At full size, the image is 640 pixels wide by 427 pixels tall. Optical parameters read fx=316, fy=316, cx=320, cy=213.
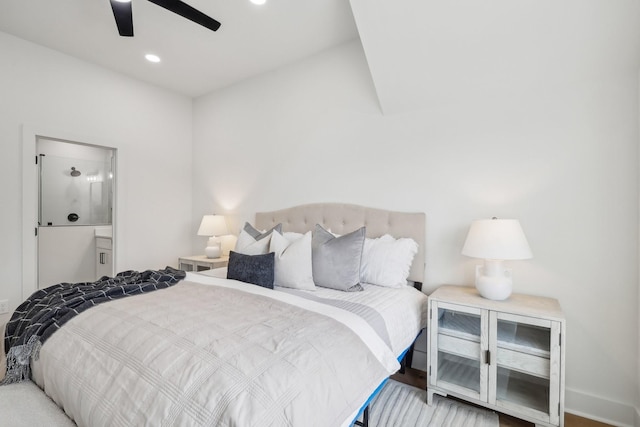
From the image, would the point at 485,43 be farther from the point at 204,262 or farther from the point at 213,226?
the point at 204,262

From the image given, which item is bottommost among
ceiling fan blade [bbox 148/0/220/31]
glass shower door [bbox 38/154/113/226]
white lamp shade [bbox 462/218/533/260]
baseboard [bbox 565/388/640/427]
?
baseboard [bbox 565/388/640/427]

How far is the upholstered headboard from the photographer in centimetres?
250

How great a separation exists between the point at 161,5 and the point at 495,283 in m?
2.69

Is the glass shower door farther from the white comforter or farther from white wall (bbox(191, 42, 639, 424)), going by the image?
the white comforter

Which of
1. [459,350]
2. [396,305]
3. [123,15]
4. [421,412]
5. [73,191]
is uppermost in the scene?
[123,15]

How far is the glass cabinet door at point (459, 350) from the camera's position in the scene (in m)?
1.88

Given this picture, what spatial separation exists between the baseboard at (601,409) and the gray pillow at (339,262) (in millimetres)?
1477

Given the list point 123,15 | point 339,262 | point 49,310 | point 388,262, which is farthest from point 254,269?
point 123,15

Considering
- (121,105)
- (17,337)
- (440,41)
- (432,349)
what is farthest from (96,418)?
(121,105)

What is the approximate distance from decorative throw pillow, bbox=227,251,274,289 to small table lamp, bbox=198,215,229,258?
1.31m

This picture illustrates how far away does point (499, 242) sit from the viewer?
1.90 m

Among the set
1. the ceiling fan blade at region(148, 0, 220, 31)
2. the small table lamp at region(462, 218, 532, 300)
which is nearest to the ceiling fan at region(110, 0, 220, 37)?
the ceiling fan blade at region(148, 0, 220, 31)

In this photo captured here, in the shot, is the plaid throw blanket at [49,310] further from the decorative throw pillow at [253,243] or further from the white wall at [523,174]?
the white wall at [523,174]

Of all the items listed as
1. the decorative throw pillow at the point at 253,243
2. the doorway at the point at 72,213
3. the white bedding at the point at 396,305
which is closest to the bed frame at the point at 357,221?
the white bedding at the point at 396,305
